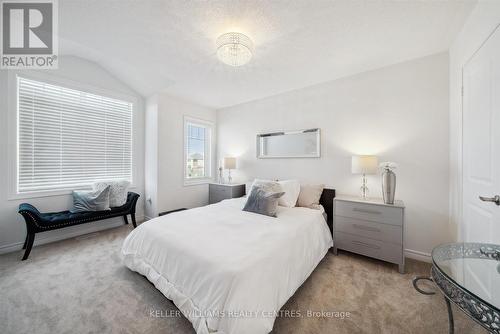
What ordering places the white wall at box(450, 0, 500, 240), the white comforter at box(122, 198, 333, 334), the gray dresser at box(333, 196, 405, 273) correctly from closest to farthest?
the white comforter at box(122, 198, 333, 334), the white wall at box(450, 0, 500, 240), the gray dresser at box(333, 196, 405, 273)

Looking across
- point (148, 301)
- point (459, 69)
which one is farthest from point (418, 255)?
point (148, 301)

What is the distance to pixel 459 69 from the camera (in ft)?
6.13

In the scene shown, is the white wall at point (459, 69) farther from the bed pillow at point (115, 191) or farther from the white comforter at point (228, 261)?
the bed pillow at point (115, 191)

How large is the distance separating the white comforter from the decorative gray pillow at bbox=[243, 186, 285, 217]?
0.34ft

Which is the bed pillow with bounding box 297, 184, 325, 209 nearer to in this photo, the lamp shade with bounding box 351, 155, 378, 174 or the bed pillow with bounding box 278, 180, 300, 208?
the bed pillow with bounding box 278, 180, 300, 208

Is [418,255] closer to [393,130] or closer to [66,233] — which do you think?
[393,130]

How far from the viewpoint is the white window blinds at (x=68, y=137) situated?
260 centimetres

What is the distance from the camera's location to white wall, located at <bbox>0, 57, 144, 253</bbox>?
94.6 inches

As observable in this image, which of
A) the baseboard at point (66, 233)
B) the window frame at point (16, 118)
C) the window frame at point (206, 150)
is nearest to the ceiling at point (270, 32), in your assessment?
the window frame at point (16, 118)

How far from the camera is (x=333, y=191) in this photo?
9.32 ft

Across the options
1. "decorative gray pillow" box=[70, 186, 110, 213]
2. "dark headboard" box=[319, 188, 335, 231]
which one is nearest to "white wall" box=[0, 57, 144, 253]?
"decorative gray pillow" box=[70, 186, 110, 213]

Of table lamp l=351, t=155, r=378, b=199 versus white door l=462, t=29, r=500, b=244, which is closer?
white door l=462, t=29, r=500, b=244

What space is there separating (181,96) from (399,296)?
4376 millimetres

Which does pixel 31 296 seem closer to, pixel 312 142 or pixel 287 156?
pixel 287 156
